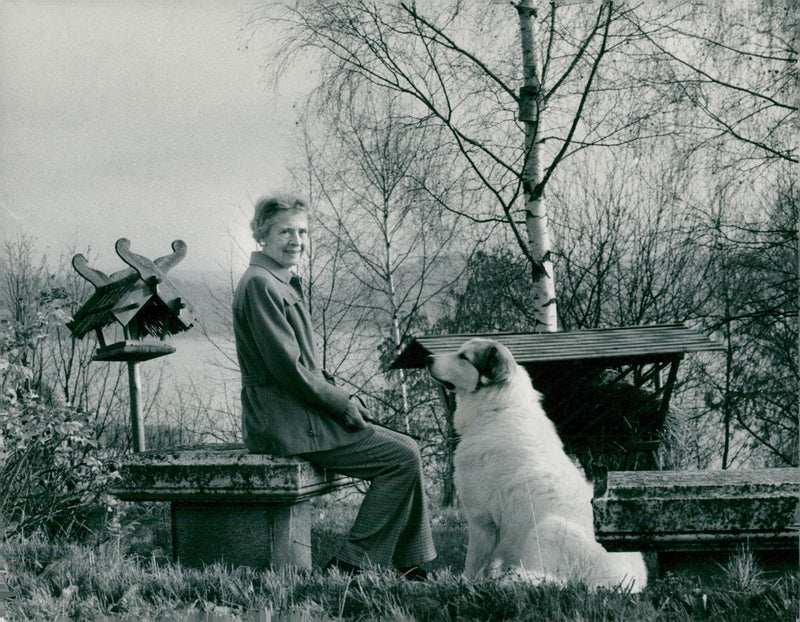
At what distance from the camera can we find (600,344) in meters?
7.13

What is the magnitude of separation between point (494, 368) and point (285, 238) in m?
1.35

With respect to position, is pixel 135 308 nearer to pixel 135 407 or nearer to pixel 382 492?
pixel 135 407

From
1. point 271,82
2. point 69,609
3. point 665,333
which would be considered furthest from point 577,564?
point 271,82

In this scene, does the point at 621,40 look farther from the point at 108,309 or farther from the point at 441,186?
the point at 108,309

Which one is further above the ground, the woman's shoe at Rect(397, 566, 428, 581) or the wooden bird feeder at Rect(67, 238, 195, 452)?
the wooden bird feeder at Rect(67, 238, 195, 452)

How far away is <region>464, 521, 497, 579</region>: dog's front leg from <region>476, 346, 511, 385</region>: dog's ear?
773 millimetres

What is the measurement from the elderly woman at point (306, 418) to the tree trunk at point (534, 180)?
13.1ft

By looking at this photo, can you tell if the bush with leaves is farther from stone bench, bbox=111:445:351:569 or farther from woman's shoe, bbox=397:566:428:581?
woman's shoe, bbox=397:566:428:581

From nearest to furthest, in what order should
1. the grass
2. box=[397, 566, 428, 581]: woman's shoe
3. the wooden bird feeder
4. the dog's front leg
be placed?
the grass
box=[397, 566, 428, 581]: woman's shoe
the dog's front leg
the wooden bird feeder

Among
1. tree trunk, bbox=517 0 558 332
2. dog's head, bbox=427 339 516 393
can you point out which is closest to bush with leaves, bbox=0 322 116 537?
dog's head, bbox=427 339 516 393

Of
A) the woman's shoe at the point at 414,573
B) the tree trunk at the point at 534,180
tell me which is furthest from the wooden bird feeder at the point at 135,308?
the woman's shoe at the point at 414,573

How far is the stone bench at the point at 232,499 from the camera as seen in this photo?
3875 mm

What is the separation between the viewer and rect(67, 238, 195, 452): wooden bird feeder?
6340mm

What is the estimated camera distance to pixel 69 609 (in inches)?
125
